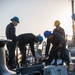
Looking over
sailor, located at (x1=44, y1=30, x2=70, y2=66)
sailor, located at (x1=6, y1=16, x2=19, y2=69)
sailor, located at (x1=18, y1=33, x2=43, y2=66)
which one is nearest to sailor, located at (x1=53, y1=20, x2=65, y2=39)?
sailor, located at (x1=44, y1=30, x2=70, y2=66)

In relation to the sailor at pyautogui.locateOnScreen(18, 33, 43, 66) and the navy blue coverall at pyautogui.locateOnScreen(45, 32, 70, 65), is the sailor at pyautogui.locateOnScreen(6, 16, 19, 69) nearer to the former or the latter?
the sailor at pyautogui.locateOnScreen(18, 33, 43, 66)

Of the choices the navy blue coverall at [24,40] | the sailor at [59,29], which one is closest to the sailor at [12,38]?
the navy blue coverall at [24,40]

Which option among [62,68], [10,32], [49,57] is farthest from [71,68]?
[10,32]

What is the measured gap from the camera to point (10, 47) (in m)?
7.75

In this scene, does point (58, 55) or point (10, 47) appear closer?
point (10, 47)

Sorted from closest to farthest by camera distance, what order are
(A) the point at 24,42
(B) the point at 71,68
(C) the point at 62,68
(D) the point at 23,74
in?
(D) the point at 23,74 → (C) the point at 62,68 → (B) the point at 71,68 → (A) the point at 24,42

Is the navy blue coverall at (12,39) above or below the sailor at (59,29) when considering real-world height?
below

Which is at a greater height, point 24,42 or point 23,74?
point 24,42

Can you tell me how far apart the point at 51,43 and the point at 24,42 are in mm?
1131

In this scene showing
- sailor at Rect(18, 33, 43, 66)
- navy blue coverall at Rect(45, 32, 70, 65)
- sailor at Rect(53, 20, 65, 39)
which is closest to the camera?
sailor at Rect(18, 33, 43, 66)

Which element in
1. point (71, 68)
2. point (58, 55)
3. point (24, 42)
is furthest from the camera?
point (58, 55)

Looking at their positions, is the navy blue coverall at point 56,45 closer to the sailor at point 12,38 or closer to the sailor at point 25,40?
the sailor at point 25,40

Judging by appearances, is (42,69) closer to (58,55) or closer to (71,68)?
(71,68)

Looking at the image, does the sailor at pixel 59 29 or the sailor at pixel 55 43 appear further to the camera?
the sailor at pixel 59 29
